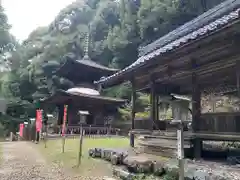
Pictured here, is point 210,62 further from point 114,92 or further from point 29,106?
point 29,106

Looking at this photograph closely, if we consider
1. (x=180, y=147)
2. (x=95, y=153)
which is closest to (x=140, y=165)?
(x=180, y=147)

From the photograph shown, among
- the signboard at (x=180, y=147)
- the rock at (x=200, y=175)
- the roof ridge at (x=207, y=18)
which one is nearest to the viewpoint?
the signboard at (x=180, y=147)

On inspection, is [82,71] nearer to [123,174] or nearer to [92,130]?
[92,130]

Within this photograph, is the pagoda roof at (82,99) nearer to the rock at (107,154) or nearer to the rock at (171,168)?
the rock at (107,154)

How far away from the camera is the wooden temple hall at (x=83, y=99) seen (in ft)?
81.8

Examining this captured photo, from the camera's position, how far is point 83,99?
82.3 ft

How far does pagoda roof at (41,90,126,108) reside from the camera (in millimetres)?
23734

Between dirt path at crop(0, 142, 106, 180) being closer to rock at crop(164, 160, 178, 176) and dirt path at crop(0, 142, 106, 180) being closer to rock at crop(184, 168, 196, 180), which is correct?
rock at crop(164, 160, 178, 176)

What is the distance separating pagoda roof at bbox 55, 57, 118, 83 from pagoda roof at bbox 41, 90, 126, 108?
4.35m

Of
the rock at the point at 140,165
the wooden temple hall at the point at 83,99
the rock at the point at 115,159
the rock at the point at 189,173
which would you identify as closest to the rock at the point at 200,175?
the rock at the point at 189,173

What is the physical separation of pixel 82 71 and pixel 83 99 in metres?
5.17

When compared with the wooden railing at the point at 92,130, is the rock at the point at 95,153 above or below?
below

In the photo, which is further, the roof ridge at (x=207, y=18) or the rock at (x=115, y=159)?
the roof ridge at (x=207, y=18)

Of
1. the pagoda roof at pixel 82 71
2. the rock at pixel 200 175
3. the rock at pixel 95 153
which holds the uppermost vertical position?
the pagoda roof at pixel 82 71
